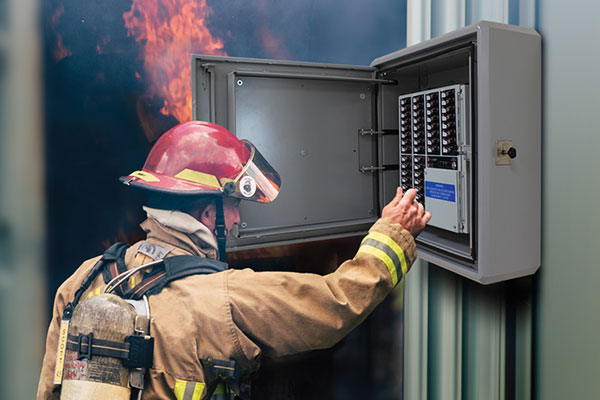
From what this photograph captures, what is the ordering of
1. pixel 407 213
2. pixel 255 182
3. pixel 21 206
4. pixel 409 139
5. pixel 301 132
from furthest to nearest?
pixel 409 139
pixel 301 132
pixel 21 206
pixel 255 182
pixel 407 213

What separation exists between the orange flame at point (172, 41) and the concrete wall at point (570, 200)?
4.05ft

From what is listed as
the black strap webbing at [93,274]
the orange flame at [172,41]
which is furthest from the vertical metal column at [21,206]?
the black strap webbing at [93,274]

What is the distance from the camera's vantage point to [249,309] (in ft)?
3.39

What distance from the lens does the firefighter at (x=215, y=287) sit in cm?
102

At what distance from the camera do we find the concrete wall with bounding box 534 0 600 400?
134 centimetres

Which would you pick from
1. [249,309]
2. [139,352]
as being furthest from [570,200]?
[139,352]

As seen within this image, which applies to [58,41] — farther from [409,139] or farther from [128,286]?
[409,139]

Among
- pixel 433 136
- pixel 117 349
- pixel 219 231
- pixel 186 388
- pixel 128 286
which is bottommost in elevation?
pixel 186 388

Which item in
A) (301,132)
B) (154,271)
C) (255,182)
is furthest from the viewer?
(301,132)

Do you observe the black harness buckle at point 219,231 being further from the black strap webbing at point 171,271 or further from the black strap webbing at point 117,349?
the black strap webbing at point 117,349

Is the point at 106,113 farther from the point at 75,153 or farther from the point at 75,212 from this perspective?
the point at 75,212

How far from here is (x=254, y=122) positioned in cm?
161

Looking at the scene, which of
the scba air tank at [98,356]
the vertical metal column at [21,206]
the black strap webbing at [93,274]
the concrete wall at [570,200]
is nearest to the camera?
the scba air tank at [98,356]

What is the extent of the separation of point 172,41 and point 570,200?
1.53 meters
